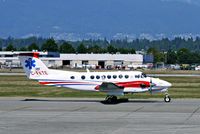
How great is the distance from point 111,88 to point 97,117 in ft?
31.2

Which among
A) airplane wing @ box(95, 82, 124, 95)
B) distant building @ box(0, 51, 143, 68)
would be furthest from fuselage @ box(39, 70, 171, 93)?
distant building @ box(0, 51, 143, 68)

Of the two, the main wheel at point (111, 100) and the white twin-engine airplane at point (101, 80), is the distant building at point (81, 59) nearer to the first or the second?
the white twin-engine airplane at point (101, 80)

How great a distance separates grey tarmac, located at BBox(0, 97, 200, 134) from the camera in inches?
908

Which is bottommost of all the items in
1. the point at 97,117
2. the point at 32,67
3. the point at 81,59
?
the point at 97,117

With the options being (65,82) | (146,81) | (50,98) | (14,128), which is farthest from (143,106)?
(14,128)

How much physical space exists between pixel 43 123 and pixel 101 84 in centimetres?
1243

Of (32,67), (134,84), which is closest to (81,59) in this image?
(32,67)

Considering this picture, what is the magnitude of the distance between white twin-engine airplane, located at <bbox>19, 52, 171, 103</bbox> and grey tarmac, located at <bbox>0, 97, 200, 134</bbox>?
98 cm

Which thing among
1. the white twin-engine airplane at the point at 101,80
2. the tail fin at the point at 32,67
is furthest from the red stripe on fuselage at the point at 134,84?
the tail fin at the point at 32,67

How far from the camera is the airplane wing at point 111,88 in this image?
37.0 m

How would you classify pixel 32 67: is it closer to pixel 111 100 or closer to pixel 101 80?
pixel 101 80

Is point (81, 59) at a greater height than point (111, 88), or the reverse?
point (81, 59)

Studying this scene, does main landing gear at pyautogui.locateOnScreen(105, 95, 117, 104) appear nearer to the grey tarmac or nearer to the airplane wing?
the airplane wing

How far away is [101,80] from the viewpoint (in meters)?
38.1
